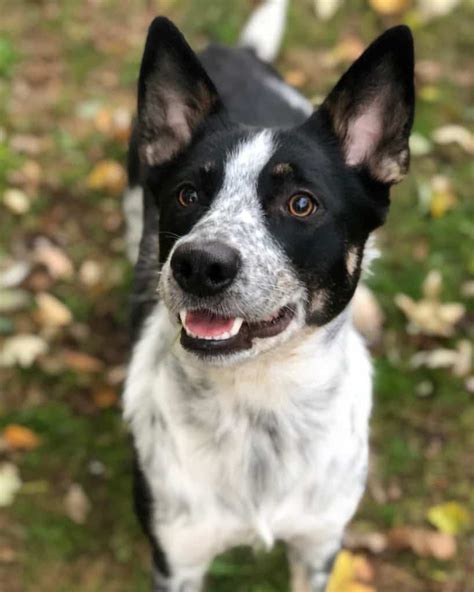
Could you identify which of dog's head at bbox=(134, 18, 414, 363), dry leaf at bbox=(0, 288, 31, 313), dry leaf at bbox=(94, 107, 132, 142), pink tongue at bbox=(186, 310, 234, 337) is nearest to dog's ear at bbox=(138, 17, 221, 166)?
dog's head at bbox=(134, 18, 414, 363)

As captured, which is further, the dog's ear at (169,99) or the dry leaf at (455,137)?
the dry leaf at (455,137)

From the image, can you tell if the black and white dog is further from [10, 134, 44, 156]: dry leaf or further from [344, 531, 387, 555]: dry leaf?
[10, 134, 44, 156]: dry leaf

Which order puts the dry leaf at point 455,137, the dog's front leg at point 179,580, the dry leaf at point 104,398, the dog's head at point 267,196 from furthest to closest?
the dry leaf at point 455,137
the dry leaf at point 104,398
the dog's front leg at point 179,580
the dog's head at point 267,196

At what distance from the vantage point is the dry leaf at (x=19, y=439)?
14.7 ft

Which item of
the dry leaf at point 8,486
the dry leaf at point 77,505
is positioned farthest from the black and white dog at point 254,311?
the dry leaf at point 8,486

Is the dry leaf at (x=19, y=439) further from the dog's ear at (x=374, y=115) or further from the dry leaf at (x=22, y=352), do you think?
the dog's ear at (x=374, y=115)

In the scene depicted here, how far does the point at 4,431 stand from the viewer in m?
4.53

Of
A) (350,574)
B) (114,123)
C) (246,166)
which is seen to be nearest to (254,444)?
(246,166)

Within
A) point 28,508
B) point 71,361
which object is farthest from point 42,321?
point 28,508

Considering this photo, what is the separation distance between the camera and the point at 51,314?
194 inches

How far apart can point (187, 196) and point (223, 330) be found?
47 cm

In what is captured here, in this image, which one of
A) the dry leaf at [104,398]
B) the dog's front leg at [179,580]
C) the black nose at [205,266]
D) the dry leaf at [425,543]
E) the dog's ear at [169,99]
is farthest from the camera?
the dry leaf at [104,398]

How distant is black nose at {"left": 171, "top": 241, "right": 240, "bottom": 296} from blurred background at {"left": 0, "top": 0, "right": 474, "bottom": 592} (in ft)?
6.26

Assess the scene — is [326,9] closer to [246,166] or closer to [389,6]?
[389,6]
